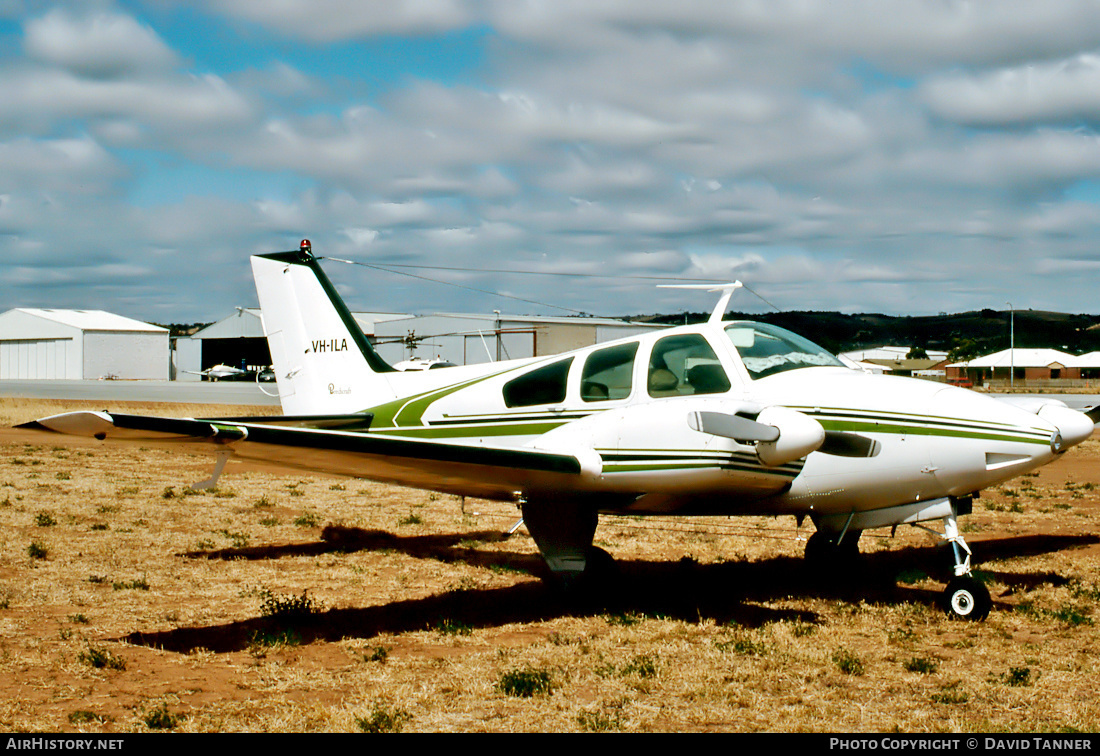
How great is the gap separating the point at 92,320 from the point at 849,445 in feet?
314

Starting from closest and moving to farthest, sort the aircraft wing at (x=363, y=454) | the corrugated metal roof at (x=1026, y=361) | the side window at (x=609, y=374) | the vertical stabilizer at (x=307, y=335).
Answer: the aircraft wing at (x=363, y=454), the side window at (x=609, y=374), the vertical stabilizer at (x=307, y=335), the corrugated metal roof at (x=1026, y=361)

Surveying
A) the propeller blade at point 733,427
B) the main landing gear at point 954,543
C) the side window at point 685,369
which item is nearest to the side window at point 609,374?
the side window at point 685,369

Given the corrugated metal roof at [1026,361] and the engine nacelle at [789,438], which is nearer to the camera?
the engine nacelle at [789,438]

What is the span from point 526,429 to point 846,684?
418 centimetres

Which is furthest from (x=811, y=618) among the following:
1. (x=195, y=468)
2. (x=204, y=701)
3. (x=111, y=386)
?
(x=111, y=386)

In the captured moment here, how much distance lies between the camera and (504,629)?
8188 mm

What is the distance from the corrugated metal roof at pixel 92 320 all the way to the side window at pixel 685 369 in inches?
3405

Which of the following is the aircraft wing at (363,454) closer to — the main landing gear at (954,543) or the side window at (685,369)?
the side window at (685,369)

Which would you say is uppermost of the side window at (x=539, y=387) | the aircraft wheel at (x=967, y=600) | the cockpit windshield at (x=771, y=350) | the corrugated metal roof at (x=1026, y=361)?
the corrugated metal roof at (x=1026, y=361)

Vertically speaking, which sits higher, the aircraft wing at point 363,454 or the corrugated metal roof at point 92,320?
the corrugated metal roof at point 92,320

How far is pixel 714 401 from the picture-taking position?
26.3 feet

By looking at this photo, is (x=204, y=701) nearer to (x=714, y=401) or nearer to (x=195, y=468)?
(x=714, y=401)

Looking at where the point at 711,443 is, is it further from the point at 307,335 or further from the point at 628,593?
the point at 307,335

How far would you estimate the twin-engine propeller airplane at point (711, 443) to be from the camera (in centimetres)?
752
